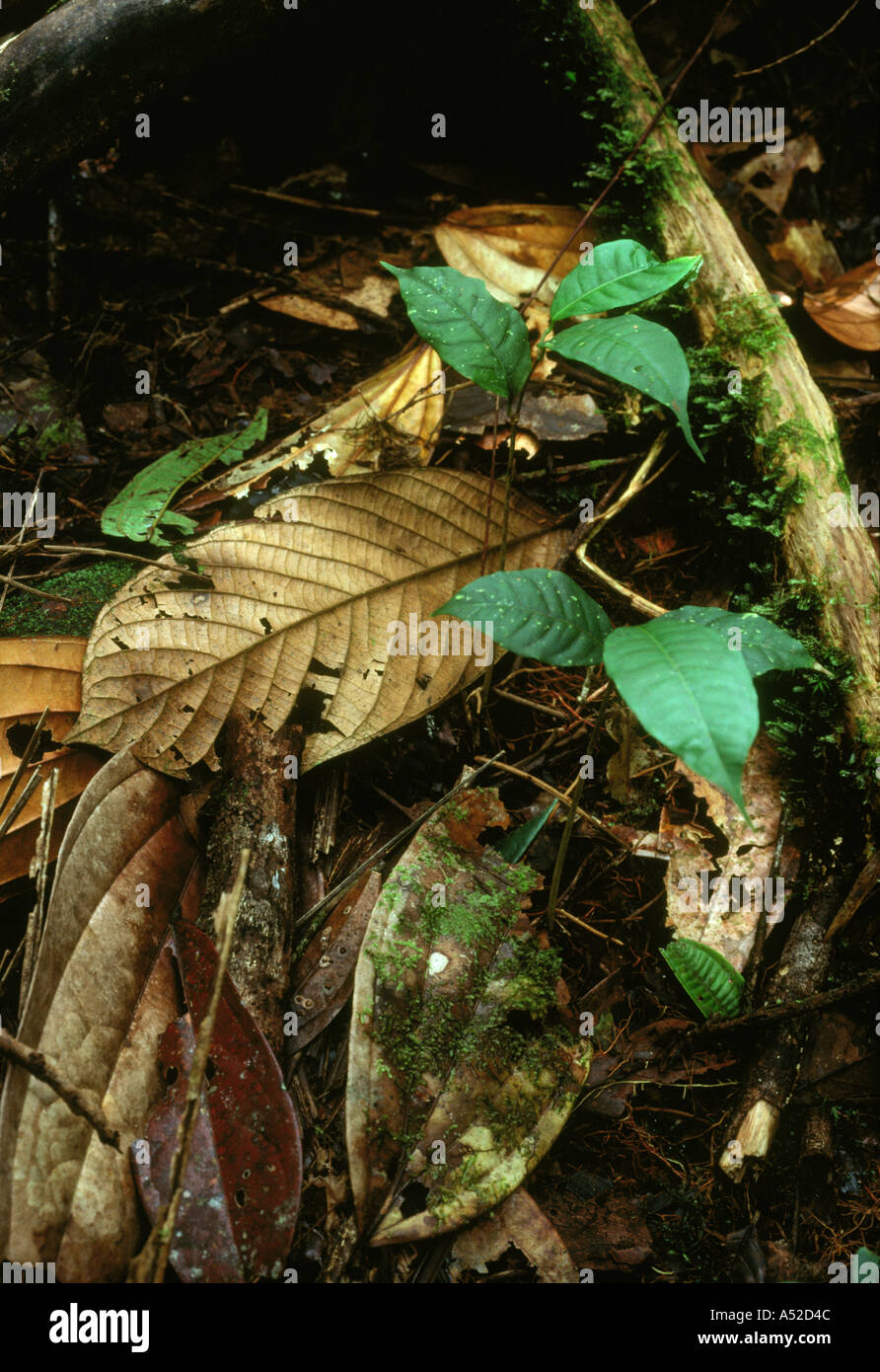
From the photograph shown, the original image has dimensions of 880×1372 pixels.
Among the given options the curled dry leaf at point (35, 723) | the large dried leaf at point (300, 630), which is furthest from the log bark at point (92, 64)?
the curled dry leaf at point (35, 723)

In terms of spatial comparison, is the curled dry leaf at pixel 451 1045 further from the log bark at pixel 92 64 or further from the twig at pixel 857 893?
the log bark at pixel 92 64

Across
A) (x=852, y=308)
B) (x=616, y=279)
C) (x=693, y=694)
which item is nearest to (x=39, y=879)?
(x=693, y=694)

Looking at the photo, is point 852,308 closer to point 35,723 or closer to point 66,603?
point 66,603

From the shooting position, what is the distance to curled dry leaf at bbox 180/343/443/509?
2.33m

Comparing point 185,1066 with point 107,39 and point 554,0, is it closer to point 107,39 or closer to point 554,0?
point 107,39

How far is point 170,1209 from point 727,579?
1.96 m

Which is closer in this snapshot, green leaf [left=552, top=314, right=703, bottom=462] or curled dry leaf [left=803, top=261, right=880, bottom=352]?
green leaf [left=552, top=314, right=703, bottom=462]

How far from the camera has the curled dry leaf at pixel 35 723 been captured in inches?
69.8

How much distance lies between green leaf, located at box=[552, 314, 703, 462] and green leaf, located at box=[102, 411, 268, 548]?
1063mm

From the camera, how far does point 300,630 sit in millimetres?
1982

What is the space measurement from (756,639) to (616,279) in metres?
0.84

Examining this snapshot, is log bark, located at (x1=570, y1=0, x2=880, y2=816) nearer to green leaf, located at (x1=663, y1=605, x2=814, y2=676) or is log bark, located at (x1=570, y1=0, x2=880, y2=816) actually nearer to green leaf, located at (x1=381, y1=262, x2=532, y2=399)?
green leaf, located at (x1=663, y1=605, x2=814, y2=676)

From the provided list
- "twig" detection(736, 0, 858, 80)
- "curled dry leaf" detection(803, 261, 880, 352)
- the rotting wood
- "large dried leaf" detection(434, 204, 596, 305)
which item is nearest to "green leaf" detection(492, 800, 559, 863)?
the rotting wood
